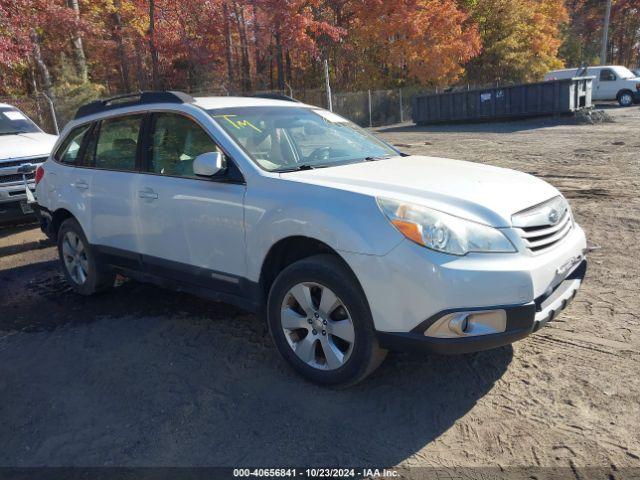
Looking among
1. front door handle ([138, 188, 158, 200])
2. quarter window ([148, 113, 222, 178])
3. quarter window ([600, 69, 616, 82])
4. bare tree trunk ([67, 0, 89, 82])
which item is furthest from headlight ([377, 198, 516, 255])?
quarter window ([600, 69, 616, 82])

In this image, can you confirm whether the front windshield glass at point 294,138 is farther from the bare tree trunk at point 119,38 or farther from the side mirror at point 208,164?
the bare tree trunk at point 119,38

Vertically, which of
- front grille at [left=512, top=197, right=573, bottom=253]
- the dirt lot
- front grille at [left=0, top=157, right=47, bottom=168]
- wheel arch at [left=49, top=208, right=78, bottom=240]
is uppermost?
front grille at [left=0, top=157, right=47, bottom=168]

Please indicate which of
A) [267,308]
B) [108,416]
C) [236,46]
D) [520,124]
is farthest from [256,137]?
[236,46]

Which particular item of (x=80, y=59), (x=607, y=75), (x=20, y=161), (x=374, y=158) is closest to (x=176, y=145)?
(x=374, y=158)

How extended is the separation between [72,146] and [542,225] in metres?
4.41

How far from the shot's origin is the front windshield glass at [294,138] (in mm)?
3927

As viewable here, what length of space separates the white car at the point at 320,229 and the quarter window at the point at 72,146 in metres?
0.21

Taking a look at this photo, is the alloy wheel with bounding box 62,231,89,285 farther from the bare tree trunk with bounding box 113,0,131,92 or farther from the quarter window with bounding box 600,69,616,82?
the quarter window with bounding box 600,69,616,82

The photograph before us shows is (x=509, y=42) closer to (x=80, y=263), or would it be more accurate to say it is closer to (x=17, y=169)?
(x=17, y=169)

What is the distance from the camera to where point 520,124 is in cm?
2120

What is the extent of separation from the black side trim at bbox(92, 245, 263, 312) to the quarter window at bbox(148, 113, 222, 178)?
72 cm

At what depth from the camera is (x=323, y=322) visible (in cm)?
330

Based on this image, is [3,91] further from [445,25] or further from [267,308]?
[267,308]

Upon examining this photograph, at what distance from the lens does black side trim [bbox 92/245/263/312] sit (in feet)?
12.4
